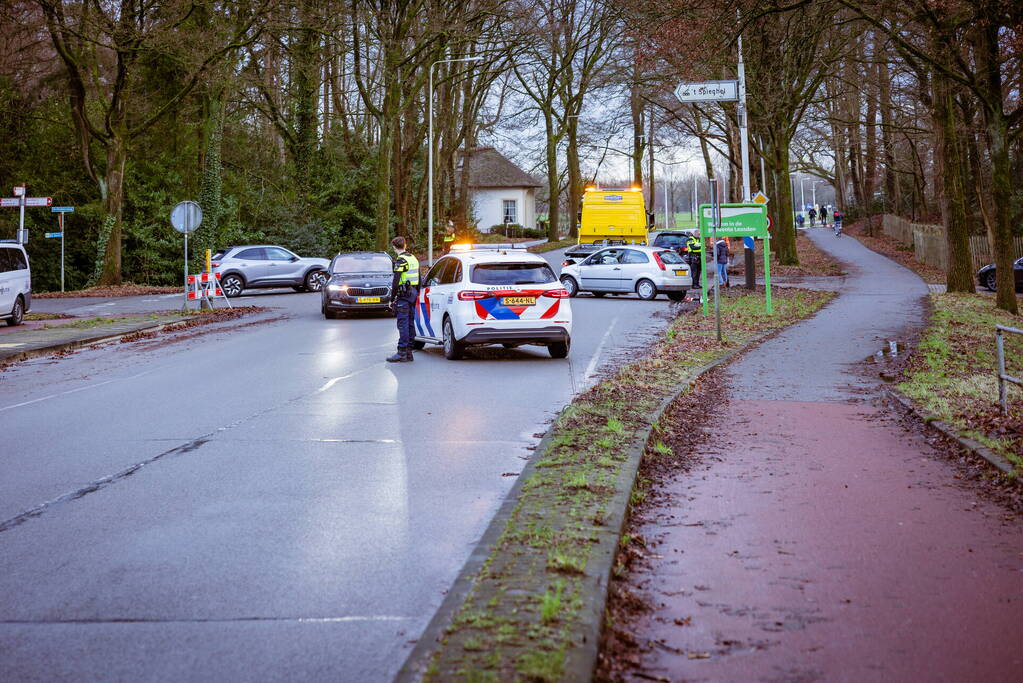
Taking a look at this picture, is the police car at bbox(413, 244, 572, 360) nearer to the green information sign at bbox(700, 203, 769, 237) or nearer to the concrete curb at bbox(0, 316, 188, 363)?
the green information sign at bbox(700, 203, 769, 237)

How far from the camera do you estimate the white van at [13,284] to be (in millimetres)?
25531

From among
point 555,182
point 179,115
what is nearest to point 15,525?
point 179,115

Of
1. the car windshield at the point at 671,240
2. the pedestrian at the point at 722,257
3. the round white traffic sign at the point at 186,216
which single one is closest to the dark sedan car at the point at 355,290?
the round white traffic sign at the point at 186,216

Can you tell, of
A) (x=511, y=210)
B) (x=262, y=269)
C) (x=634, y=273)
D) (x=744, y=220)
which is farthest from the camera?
(x=511, y=210)

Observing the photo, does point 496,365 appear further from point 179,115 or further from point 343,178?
point 343,178

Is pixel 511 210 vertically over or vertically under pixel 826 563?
over

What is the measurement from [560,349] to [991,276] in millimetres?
23476

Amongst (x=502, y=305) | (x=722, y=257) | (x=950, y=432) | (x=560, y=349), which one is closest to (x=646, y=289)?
(x=722, y=257)

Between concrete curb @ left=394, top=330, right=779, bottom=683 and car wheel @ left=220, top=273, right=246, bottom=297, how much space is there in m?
28.7

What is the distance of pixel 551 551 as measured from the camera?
5.93 m

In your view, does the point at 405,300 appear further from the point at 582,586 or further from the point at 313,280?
the point at 313,280

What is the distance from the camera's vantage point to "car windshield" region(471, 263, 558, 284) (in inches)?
674

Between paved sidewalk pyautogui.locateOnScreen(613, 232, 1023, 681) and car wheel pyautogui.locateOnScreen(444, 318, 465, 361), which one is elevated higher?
car wheel pyautogui.locateOnScreen(444, 318, 465, 361)

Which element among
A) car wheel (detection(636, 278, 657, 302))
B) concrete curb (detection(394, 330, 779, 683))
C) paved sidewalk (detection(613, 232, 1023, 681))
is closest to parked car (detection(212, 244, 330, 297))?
car wheel (detection(636, 278, 657, 302))
